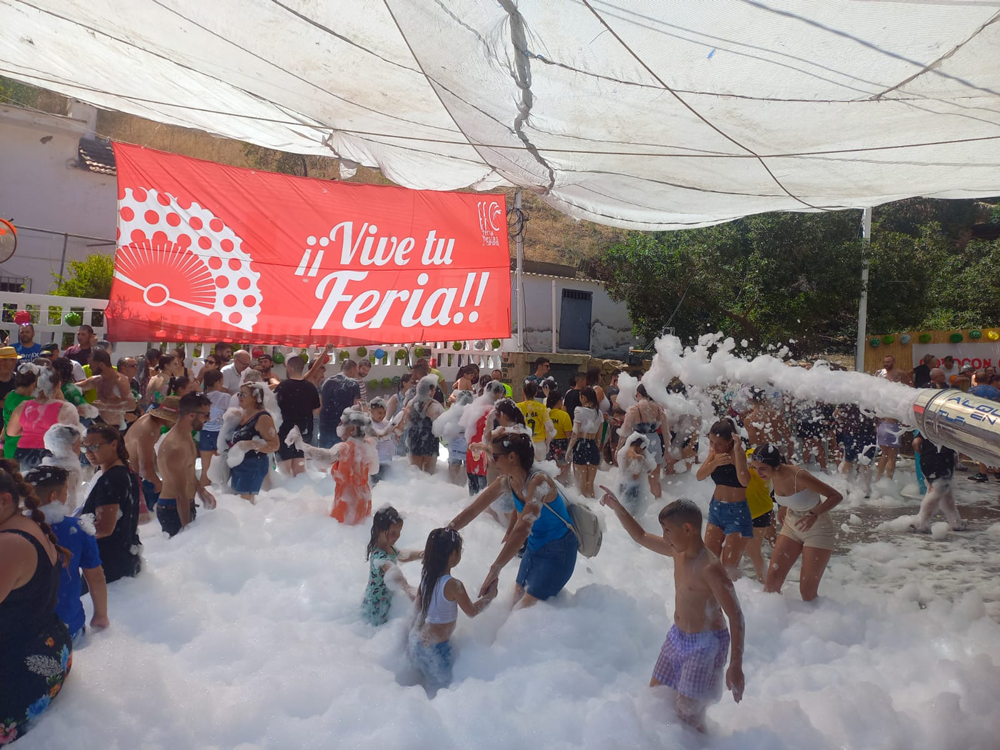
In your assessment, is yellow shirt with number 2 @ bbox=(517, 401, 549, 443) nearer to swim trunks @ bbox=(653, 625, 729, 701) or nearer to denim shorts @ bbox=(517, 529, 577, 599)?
denim shorts @ bbox=(517, 529, 577, 599)

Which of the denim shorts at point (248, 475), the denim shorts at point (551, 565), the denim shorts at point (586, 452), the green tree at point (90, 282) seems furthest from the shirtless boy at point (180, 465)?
the green tree at point (90, 282)

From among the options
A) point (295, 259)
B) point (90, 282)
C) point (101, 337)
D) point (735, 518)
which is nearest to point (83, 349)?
point (295, 259)

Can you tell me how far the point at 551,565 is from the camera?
15.8 feet

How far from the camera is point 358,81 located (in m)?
4.56

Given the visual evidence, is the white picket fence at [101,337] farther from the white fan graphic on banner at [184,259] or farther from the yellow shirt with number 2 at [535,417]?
the yellow shirt with number 2 at [535,417]

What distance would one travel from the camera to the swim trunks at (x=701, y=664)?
140 inches

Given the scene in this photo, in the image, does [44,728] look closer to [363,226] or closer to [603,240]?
[363,226]

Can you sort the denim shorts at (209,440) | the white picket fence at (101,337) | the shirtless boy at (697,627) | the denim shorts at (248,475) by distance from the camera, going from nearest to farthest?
the shirtless boy at (697,627) < the denim shorts at (248,475) < the denim shorts at (209,440) < the white picket fence at (101,337)

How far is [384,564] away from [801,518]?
2922 millimetres

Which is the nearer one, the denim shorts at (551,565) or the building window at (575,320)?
the denim shorts at (551,565)

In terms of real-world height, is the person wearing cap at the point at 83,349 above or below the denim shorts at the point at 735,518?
above

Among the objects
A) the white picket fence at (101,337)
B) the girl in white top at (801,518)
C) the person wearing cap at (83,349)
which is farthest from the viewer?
the white picket fence at (101,337)

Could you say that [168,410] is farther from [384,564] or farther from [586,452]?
[586,452]

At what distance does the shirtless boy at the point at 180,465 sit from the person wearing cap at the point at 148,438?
15 centimetres
